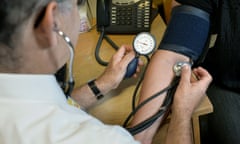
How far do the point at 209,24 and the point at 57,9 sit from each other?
27.0 inches

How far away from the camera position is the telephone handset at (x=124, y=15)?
1445mm

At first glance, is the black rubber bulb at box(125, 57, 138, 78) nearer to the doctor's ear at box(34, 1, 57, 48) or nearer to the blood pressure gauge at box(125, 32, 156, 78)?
the blood pressure gauge at box(125, 32, 156, 78)

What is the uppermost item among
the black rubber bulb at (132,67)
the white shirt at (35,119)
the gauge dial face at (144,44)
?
the white shirt at (35,119)

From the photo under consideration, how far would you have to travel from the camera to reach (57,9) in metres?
0.81

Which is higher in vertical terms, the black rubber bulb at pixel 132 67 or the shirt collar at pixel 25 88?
the shirt collar at pixel 25 88

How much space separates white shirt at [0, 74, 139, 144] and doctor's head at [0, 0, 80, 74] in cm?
3

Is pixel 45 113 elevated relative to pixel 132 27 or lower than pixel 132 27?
elevated

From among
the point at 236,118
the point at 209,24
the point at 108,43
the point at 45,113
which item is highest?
the point at 45,113

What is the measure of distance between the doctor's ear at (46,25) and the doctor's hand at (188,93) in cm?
52

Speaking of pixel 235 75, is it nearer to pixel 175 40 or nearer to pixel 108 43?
pixel 175 40

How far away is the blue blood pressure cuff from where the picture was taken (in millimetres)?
1307

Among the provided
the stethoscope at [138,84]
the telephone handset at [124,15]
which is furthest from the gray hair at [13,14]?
the telephone handset at [124,15]

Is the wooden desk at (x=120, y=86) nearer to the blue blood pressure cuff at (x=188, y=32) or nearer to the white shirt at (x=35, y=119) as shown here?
the blue blood pressure cuff at (x=188, y=32)

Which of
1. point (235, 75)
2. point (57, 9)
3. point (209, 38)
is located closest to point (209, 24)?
point (209, 38)
